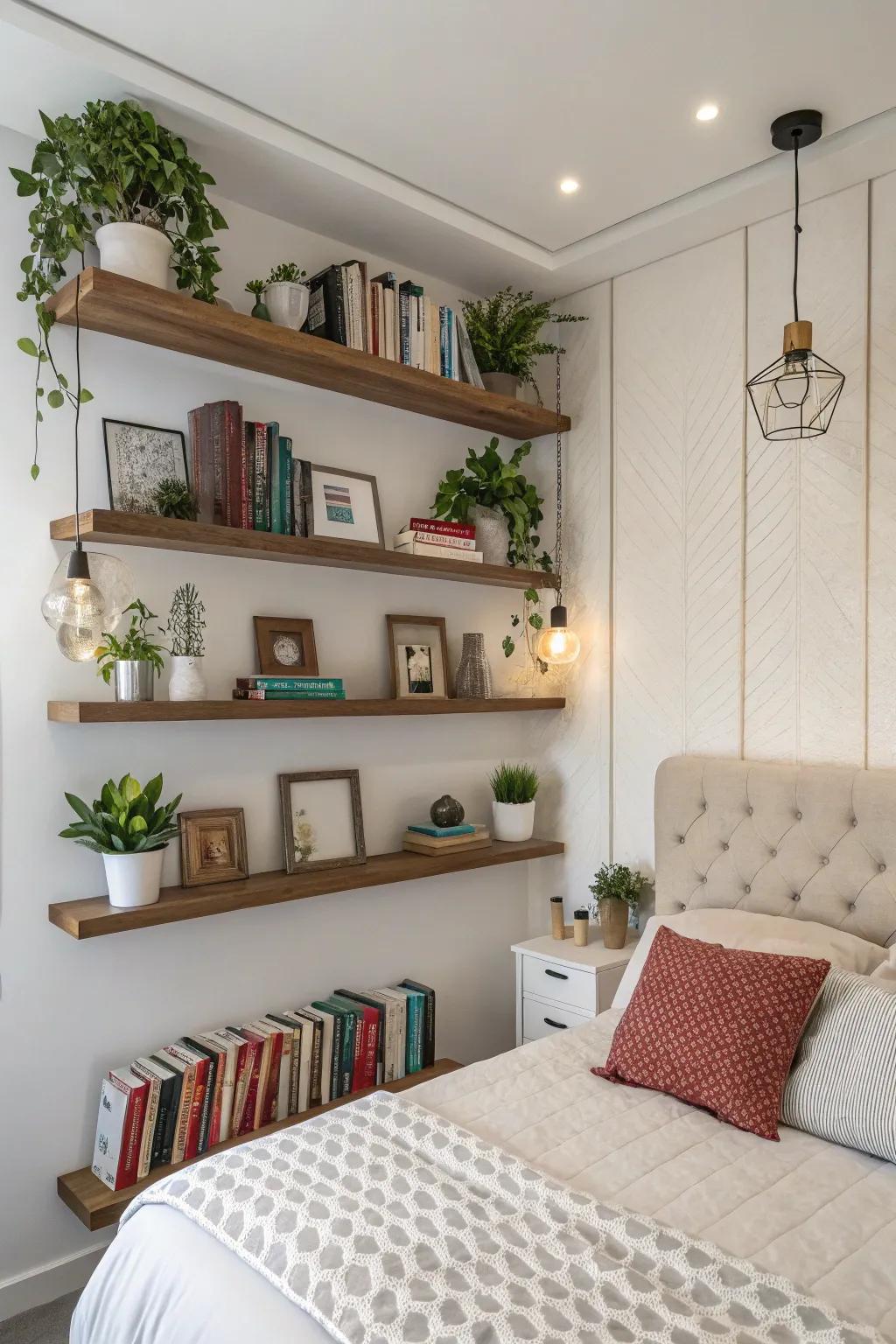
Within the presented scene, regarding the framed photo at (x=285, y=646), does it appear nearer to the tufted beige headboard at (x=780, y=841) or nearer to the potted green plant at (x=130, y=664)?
the potted green plant at (x=130, y=664)

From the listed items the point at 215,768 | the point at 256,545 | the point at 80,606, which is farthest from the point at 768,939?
the point at 80,606

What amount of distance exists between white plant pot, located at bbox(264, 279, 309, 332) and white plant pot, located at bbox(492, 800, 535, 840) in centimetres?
165

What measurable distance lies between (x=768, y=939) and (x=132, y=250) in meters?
2.20

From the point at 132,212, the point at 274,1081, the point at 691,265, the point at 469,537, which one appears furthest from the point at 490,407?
the point at 274,1081

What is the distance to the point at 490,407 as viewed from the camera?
298 centimetres

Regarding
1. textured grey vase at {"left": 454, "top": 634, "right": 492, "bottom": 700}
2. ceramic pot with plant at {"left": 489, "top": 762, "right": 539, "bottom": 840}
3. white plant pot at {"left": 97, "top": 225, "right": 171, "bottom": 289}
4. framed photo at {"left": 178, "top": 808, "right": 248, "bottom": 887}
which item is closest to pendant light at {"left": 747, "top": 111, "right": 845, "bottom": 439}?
textured grey vase at {"left": 454, "top": 634, "right": 492, "bottom": 700}

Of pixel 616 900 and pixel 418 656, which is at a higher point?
pixel 418 656

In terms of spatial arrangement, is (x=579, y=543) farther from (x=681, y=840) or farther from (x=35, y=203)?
(x=35, y=203)

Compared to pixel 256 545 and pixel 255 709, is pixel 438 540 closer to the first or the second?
pixel 256 545

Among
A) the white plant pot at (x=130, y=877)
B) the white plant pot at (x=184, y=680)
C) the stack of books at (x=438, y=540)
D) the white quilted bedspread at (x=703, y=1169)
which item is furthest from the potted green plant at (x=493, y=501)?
the white quilted bedspread at (x=703, y=1169)

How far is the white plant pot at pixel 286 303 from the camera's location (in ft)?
8.14

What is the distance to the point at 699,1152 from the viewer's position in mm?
1767

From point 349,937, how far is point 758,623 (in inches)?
60.9

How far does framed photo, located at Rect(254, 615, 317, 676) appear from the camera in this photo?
8.48ft
